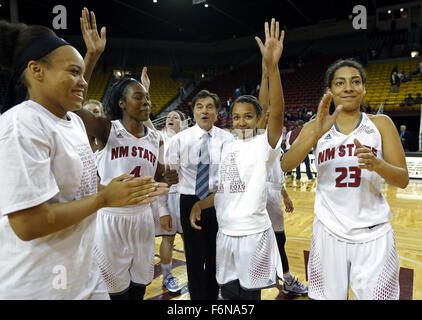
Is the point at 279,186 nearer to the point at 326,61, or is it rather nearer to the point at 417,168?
the point at 417,168

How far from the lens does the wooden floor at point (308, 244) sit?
312 cm

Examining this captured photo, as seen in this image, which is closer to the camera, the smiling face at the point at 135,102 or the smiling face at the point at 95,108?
the smiling face at the point at 135,102

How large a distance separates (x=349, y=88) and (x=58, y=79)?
159 cm

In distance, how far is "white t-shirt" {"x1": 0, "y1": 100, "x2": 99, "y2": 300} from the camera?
3.39ft

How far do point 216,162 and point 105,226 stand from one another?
1.08 metres

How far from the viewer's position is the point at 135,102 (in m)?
2.20

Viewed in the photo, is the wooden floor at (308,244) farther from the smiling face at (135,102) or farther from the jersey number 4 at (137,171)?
the smiling face at (135,102)

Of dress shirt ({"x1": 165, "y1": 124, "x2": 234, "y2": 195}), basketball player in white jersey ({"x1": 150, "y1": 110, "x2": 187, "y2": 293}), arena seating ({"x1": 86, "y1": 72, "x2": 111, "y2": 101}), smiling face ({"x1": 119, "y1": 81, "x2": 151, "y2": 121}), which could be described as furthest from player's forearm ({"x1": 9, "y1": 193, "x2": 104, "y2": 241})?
arena seating ({"x1": 86, "y1": 72, "x2": 111, "y2": 101})

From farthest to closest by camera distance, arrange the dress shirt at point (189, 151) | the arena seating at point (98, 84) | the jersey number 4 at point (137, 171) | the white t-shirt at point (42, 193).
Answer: the arena seating at point (98, 84)
the dress shirt at point (189, 151)
the jersey number 4 at point (137, 171)
the white t-shirt at point (42, 193)

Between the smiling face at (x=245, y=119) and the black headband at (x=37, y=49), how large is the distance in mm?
1325

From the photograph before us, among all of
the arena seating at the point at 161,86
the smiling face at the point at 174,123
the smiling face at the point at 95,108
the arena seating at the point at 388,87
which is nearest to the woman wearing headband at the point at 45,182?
the smiling face at the point at 95,108
